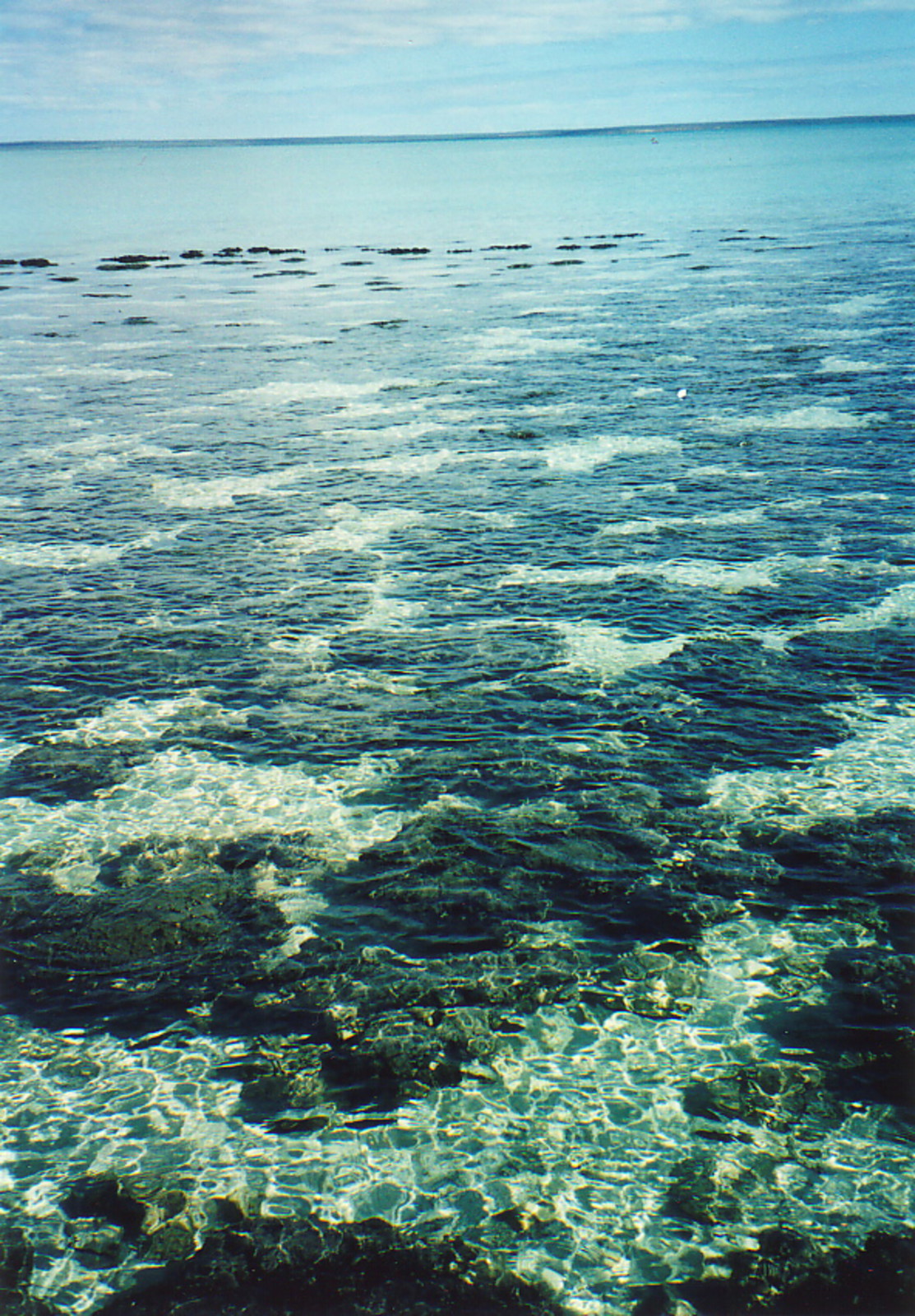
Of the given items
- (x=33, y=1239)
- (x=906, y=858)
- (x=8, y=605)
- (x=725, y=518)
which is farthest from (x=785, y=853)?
(x=8, y=605)

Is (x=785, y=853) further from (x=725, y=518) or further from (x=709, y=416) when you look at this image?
(x=709, y=416)

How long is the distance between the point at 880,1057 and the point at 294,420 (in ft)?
109

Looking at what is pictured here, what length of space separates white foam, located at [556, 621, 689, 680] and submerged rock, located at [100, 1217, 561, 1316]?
40.5 ft

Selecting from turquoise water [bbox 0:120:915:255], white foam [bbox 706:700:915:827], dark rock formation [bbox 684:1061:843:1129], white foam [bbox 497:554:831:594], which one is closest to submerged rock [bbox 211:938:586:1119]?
dark rock formation [bbox 684:1061:843:1129]

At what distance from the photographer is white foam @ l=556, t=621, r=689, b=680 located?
2159 cm

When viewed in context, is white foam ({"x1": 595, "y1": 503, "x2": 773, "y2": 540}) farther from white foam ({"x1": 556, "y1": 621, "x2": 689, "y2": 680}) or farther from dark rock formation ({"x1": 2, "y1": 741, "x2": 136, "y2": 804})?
dark rock formation ({"x1": 2, "y1": 741, "x2": 136, "y2": 804})

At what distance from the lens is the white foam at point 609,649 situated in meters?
21.6

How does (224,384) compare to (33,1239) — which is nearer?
(33,1239)

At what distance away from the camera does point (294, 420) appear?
40812 mm

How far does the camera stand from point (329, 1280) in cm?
1024

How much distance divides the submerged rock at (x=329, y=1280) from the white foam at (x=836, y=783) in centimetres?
843

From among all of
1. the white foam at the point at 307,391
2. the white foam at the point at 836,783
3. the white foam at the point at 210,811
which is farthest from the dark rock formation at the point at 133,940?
the white foam at the point at 307,391

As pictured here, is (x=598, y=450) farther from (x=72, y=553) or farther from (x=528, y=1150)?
(x=528, y=1150)

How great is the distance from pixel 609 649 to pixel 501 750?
465cm
